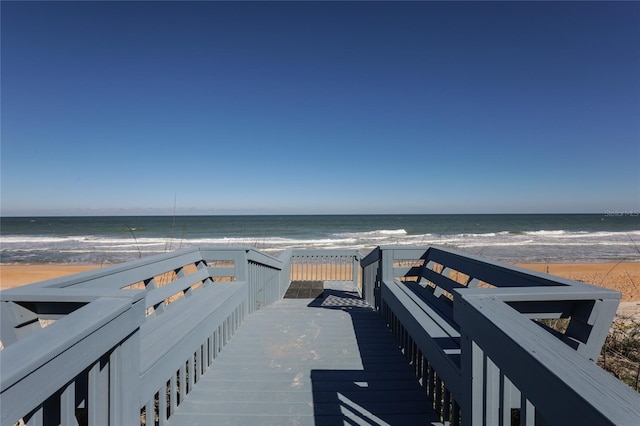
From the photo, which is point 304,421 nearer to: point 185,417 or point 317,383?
point 317,383

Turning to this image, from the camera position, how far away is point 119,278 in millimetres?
2154

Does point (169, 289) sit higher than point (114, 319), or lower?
lower

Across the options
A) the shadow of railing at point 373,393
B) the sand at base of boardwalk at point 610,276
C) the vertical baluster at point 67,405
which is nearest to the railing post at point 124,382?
the vertical baluster at point 67,405

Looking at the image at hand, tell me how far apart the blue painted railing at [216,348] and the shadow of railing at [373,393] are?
127mm

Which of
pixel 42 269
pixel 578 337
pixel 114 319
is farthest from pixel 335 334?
pixel 42 269

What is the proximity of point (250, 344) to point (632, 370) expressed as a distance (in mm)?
3677

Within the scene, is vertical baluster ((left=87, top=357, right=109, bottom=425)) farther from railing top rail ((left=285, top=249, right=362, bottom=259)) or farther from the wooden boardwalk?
railing top rail ((left=285, top=249, right=362, bottom=259))

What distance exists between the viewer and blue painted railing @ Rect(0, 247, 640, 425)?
2.74 feet

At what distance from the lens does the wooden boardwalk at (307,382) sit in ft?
7.06

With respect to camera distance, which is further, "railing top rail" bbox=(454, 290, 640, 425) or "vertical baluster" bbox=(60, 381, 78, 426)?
"vertical baluster" bbox=(60, 381, 78, 426)

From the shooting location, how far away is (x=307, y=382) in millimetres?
2547

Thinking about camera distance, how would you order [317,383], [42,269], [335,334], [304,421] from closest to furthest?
[304,421], [317,383], [335,334], [42,269]

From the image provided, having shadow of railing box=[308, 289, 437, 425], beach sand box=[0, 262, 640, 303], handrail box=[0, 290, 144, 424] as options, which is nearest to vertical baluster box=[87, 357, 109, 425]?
handrail box=[0, 290, 144, 424]

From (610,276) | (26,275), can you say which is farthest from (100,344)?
(26,275)
